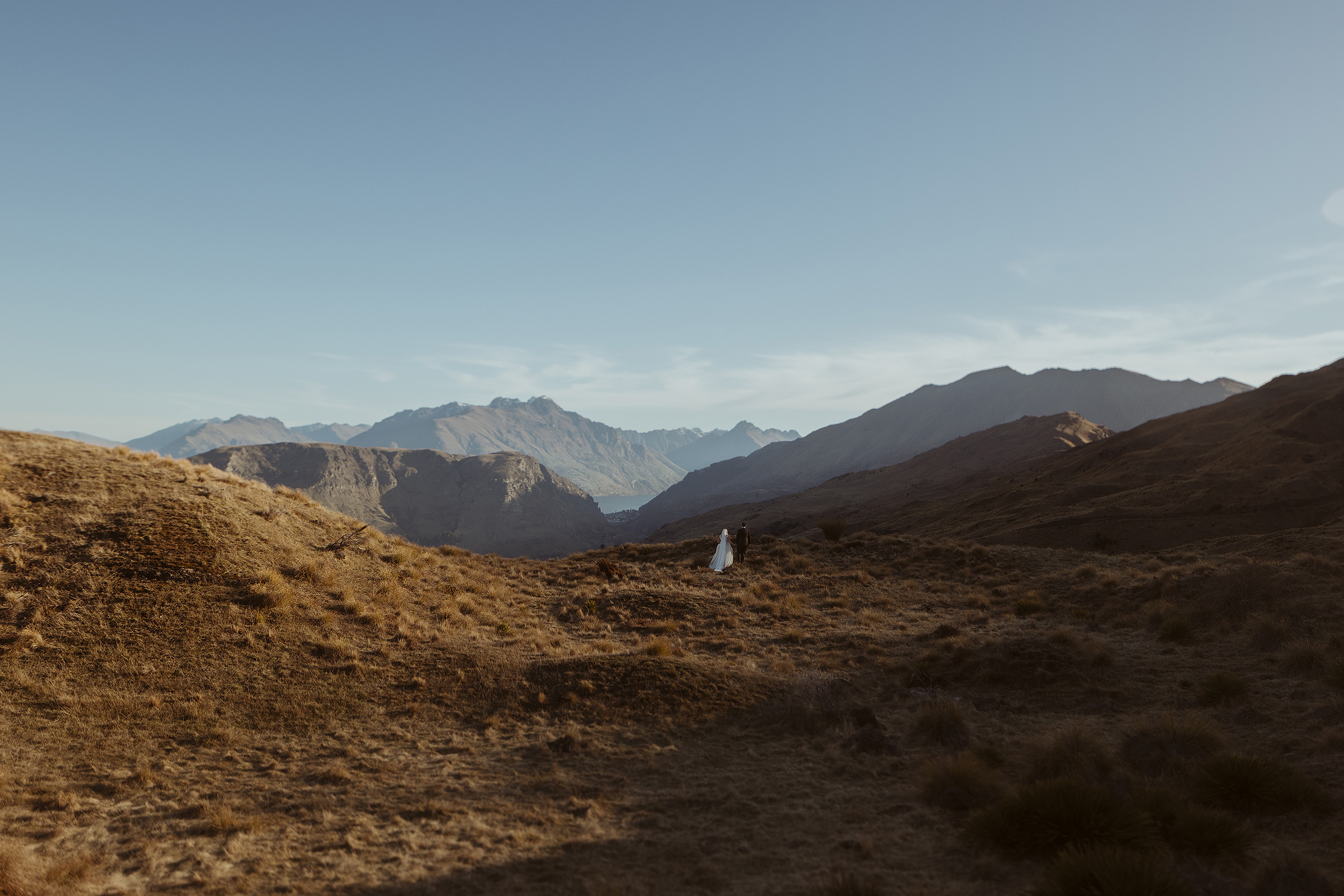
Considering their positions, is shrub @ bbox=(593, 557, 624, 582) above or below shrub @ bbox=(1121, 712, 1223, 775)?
above

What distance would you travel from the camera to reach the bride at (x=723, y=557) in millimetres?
28047

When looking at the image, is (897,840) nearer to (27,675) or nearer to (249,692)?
(249,692)

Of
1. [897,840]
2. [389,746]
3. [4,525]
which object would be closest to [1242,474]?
[897,840]

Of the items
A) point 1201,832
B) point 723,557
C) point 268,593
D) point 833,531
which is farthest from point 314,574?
point 833,531

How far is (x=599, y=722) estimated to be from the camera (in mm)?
12219

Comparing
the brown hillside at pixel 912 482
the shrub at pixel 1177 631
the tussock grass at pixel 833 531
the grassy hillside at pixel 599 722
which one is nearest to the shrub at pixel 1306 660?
the grassy hillside at pixel 599 722

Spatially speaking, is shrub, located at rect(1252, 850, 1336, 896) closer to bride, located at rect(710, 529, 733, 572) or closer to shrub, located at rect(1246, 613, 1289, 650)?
shrub, located at rect(1246, 613, 1289, 650)

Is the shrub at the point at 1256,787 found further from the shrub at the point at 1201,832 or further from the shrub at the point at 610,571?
the shrub at the point at 610,571

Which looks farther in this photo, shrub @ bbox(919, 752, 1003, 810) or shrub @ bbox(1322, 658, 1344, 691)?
shrub @ bbox(1322, 658, 1344, 691)

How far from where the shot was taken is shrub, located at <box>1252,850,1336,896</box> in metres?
6.42

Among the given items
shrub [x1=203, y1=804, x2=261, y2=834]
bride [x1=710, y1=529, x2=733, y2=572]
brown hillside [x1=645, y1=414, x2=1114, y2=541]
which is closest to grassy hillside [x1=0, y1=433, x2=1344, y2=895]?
shrub [x1=203, y1=804, x2=261, y2=834]

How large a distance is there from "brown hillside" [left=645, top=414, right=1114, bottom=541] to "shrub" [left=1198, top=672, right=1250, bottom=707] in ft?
220

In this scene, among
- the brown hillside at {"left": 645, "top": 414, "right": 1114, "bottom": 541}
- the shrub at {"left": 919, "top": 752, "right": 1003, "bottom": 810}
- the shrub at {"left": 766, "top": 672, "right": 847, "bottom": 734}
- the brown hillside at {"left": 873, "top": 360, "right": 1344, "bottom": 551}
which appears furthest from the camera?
the brown hillside at {"left": 645, "top": 414, "right": 1114, "bottom": 541}

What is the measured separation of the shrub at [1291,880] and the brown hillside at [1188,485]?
3236cm
